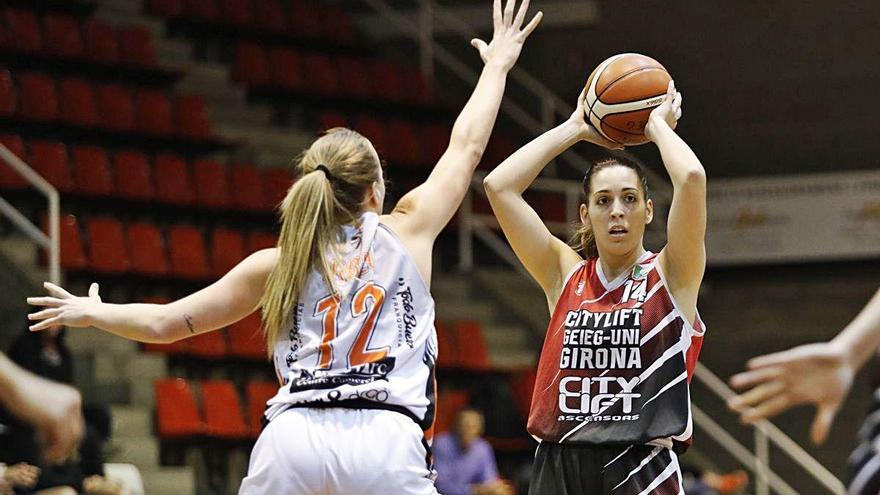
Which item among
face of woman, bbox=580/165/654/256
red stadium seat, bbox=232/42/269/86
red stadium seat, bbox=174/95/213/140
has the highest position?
red stadium seat, bbox=232/42/269/86

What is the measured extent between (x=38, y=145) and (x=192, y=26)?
3052mm

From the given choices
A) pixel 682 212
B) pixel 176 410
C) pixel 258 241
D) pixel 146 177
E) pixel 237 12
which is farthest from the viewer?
pixel 237 12

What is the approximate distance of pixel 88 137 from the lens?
11.2m

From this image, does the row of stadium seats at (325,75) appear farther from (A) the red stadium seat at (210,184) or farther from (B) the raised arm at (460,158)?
(B) the raised arm at (460,158)

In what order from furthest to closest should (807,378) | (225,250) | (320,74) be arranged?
1. (320,74)
2. (225,250)
3. (807,378)

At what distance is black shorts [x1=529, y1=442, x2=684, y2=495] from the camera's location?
421 cm

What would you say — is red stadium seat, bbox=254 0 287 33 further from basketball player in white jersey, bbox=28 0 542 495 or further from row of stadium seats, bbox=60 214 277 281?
basketball player in white jersey, bbox=28 0 542 495

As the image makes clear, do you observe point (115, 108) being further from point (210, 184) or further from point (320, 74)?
point (320, 74)

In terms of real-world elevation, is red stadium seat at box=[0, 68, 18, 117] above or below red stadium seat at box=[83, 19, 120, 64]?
below

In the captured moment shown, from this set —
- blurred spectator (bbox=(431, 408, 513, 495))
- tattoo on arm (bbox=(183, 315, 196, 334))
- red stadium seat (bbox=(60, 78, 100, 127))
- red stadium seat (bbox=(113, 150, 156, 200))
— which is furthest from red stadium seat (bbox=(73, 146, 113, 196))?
tattoo on arm (bbox=(183, 315, 196, 334))

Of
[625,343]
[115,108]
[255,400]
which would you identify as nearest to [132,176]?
[115,108]

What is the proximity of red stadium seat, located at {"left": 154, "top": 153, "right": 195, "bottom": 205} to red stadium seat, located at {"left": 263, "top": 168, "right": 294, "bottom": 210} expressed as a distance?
25.7 inches

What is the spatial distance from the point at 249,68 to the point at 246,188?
1.94m

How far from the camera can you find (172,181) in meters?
11.1
